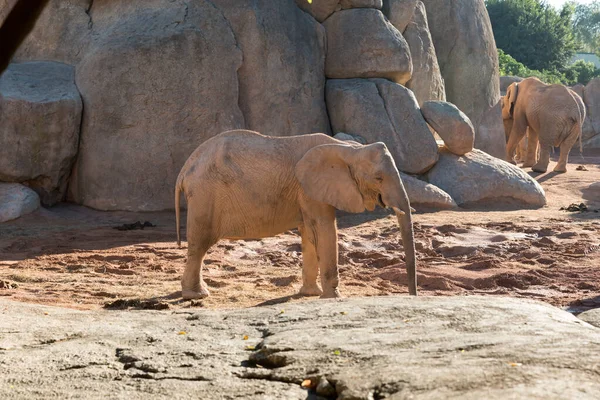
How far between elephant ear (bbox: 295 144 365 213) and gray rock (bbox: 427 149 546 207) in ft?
22.2

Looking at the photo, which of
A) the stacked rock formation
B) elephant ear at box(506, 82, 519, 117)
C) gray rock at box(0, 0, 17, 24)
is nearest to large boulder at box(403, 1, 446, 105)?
the stacked rock formation

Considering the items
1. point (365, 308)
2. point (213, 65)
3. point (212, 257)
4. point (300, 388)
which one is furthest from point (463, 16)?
point (300, 388)

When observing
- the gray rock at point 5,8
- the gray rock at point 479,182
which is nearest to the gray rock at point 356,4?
the gray rock at point 479,182

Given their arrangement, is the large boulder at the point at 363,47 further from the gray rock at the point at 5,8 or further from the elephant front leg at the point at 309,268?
the gray rock at the point at 5,8

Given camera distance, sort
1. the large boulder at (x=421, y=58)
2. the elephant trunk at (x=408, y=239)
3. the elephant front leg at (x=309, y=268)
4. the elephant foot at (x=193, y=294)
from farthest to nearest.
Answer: the large boulder at (x=421, y=58) → the elephant front leg at (x=309, y=268) → the elephant foot at (x=193, y=294) → the elephant trunk at (x=408, y=239)

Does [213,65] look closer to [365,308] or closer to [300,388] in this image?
[365,308]

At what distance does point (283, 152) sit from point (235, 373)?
3.97 metres

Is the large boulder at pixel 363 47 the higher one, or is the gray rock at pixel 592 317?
the large boulder at pixel 363 47

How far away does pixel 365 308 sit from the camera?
5.05 metres

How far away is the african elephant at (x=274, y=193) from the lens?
7.52 metres

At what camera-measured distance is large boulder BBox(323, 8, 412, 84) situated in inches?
562

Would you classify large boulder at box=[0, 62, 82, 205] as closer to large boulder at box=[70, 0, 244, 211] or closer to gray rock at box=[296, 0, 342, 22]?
large boulder at box=[70, 0, 244, 211]

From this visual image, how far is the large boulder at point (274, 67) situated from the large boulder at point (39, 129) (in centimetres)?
258

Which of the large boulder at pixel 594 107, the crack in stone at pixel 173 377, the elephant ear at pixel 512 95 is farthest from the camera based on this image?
the large boulder at pixel 594 107
